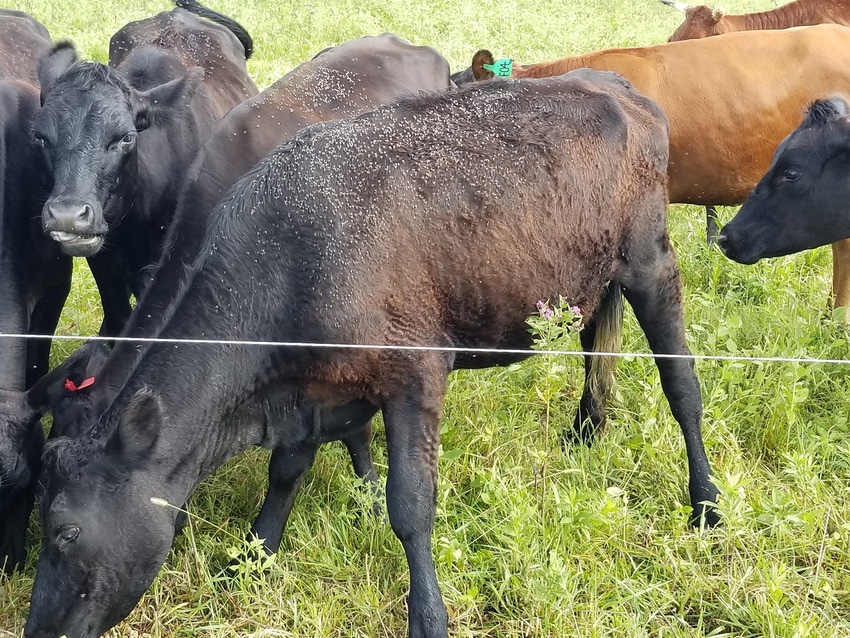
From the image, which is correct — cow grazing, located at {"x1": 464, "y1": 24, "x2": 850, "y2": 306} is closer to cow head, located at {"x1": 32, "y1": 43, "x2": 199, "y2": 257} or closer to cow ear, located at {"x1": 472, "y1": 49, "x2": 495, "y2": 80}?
cow ear, located at {"x1": 472, "y1": 49, "x2": 495, "y2": 80}

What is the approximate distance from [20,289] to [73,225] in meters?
0.42

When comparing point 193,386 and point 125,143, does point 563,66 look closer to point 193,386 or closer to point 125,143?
point 125,143

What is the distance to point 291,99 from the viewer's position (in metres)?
5.14

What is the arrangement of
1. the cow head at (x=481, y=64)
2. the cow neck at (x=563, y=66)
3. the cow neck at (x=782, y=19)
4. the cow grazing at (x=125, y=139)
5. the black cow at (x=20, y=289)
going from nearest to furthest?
1. the black cow at (x=20, y=289)
2. the cow grazing at (x=125, y=139)
3. the cow neck at (x=563, y=66)
4. the cow head at (x=481, y=64)
5. the cow neck at (x=782, y=19)

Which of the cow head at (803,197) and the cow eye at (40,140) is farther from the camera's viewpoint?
the cow head at (803,197)

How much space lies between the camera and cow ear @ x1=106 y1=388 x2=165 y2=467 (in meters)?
3.12

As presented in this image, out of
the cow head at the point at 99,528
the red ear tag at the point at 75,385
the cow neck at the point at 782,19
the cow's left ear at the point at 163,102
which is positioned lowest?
the cow head at the point at 99,528

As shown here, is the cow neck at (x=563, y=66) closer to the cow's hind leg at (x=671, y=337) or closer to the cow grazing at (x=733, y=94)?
the cow grazing at (x=733, y=94)

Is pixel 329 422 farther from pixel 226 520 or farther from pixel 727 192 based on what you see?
pixel 727 192

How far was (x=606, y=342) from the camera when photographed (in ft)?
14.7

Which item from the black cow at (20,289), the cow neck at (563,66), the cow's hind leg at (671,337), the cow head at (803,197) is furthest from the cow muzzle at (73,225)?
the cow neck at (563,66)

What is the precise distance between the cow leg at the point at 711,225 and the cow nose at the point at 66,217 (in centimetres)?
441

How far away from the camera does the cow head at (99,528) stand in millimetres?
3129

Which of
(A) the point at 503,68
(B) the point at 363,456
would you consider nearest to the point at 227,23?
(A) the point at 503,68
